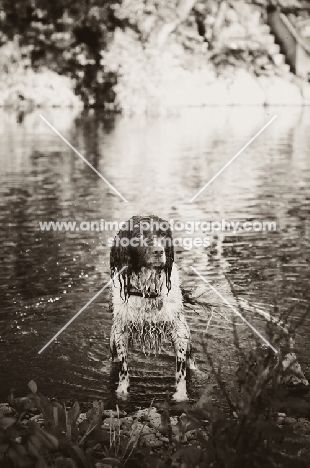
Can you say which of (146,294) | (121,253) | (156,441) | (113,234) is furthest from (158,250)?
(113,234)

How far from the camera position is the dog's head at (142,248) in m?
5.39

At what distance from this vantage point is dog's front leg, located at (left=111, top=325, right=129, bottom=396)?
5789 millimetres

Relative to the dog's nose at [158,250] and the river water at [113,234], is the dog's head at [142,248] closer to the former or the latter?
the dog's nose at [158,250]

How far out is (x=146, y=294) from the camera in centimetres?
559

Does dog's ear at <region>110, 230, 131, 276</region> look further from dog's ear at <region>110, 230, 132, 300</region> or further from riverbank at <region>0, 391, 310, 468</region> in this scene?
riverbank at <region>0, 391, 310, 468</region>

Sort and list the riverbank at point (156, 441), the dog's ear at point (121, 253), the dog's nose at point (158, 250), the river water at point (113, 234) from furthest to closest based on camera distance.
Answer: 1. the river water at point (113, 234)
2. the dog's ear at point (121, 253)
3. the dog's nose at point (158, 250)
4. the riverbank at point (156, 441)

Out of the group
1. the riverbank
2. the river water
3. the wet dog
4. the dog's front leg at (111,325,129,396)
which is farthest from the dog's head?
the riverbank

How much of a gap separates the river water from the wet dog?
12.6 inches

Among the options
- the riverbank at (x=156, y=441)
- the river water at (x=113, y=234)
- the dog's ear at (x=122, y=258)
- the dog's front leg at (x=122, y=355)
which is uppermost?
the dog's ear at (x=122, y=258)

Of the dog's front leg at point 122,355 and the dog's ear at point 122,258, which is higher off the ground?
the dog's ear at point 122,258

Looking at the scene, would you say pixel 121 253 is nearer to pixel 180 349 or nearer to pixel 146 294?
pixel 146 294

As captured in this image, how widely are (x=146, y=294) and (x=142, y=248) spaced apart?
402 millimetres

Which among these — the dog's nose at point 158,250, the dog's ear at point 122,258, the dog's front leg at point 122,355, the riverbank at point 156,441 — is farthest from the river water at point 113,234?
the dog's ear at point 122,258

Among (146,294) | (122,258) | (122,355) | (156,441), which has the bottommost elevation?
(156,441)
